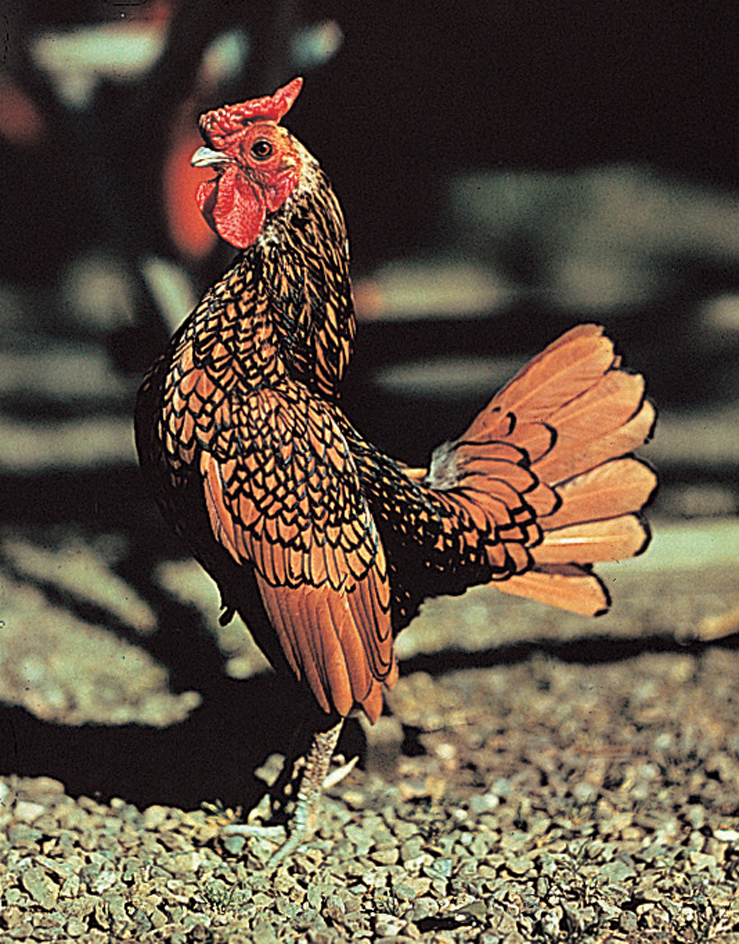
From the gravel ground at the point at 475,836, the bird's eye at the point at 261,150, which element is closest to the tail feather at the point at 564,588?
the gravel ground at the point at 475,836

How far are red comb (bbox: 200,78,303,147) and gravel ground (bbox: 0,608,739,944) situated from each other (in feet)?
5.12

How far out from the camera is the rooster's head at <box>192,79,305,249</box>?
2.12 metres

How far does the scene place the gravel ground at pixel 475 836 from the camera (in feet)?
7.30

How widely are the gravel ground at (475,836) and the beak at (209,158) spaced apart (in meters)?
1.51

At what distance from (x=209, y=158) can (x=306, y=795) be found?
5.03 ft

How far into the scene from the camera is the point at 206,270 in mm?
2414

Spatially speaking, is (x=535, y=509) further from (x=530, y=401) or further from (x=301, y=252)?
(x=301, y=252)

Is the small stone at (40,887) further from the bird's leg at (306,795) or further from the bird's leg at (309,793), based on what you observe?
the bird's leg at (309,793)

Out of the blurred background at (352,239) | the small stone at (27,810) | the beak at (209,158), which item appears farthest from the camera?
the small stone at (27,810)

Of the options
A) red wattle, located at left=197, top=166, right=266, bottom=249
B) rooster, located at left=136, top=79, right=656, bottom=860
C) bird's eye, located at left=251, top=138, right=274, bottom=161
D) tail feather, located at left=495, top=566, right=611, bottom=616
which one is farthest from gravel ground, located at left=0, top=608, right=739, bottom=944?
bird's eye, located at left=251, top=138, right=274, bottom=161

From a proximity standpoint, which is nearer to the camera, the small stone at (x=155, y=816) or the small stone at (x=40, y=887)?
the small stone at (x=40, y=887)

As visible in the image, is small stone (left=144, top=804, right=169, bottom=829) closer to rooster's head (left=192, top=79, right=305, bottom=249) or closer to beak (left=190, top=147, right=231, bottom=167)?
rooster's head (left=192, top=79, right=305, bottom=249)

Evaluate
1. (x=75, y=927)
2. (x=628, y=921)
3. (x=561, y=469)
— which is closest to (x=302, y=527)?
(x=561, y=469)

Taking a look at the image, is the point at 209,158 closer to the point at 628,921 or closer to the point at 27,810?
the point at 27,810
